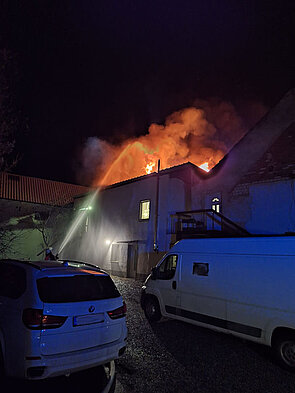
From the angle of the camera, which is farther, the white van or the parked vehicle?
the white van

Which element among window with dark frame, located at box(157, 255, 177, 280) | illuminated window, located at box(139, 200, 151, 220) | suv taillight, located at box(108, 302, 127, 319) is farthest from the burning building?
suv taillight, located at box(108, 302, 127, 319)

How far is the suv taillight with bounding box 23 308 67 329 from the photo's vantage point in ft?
10.3

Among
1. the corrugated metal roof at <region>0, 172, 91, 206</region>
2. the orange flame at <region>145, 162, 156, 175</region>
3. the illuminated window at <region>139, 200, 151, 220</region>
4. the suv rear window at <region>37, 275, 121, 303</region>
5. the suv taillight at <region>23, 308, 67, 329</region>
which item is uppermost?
the orange flame at <region>145, 162, 156, 175</region>

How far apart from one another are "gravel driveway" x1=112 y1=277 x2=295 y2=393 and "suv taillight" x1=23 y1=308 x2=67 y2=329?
4.60ft

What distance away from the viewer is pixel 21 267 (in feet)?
12.8

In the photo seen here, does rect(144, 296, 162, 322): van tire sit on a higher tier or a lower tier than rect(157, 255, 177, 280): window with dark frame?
lower

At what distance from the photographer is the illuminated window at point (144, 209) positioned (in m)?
17.1

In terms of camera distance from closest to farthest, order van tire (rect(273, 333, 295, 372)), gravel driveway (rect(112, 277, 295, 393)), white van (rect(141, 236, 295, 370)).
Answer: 1. gravel driveway (rect(112, 277, 295, 393))
2. van tire (rect(273, 333, 295, 372))
3. white van (rect(141, 236, 295, 370))

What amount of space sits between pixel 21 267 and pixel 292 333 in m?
4.67

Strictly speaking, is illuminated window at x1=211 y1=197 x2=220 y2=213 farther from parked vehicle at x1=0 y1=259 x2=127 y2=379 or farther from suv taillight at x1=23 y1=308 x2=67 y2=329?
suv taillight at x1=23 y1=308 x2=67 y2=329

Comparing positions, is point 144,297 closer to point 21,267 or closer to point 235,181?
point 21,267

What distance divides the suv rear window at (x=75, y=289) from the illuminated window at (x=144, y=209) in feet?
42.5

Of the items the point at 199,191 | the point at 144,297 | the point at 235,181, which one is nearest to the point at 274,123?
the point at 235,181

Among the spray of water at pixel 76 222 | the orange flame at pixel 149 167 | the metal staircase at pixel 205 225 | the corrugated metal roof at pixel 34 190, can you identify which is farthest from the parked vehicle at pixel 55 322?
the corrugated metal roof at pixel 34 190
